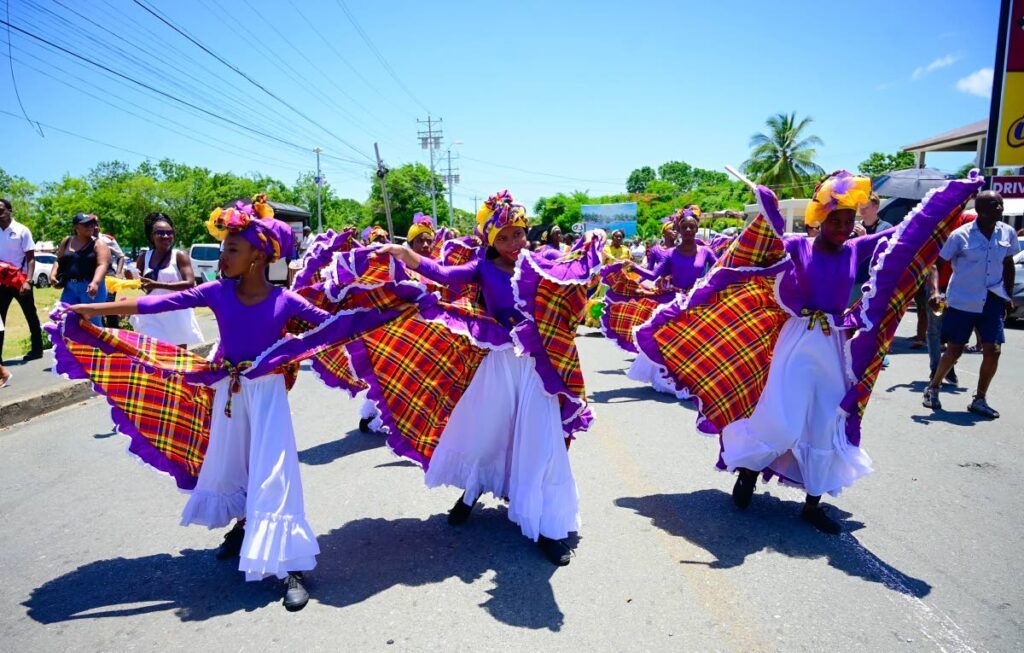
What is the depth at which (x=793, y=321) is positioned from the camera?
14.2 feet

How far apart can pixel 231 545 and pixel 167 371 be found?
3.52ft

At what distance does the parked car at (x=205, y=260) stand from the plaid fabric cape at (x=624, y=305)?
20.3 metres

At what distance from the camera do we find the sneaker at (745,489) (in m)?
4.44

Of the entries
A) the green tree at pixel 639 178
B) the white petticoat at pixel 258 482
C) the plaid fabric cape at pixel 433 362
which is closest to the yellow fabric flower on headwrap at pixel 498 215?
the plaid fabric cape at pixel 433 362

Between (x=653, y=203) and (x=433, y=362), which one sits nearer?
(x=433, y=362)

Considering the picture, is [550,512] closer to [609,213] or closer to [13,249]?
[13,249]

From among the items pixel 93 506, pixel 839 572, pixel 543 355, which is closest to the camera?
pixel 839 572

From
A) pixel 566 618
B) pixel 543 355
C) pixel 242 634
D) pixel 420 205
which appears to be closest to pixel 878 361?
pixel 543 355

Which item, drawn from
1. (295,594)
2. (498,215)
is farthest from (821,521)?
(295,594)

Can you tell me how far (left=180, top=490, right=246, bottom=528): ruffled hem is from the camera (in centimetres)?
353

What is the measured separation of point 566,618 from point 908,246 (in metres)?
3.04

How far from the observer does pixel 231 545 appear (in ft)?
12.4

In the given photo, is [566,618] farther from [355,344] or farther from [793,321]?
[793,321]

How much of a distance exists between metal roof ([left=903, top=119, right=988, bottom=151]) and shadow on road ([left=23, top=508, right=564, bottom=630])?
1168 inches
